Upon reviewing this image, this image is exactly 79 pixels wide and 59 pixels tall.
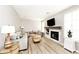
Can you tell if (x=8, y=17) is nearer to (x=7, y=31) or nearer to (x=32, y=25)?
(x=7, y=31)

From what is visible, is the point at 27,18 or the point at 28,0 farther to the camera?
the point at 27,18

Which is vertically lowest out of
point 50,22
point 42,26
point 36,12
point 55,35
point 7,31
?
point 55,35

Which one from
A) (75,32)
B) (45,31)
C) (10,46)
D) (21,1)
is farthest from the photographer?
(45,31)

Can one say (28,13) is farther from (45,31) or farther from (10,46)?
(10,46)

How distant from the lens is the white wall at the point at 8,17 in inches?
65.9

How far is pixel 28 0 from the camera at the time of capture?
151 cm

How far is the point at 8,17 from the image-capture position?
6.22ft

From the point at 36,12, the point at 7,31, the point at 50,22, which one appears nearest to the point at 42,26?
the point at 50,22

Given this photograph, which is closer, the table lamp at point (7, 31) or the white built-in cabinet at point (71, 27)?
the table lamp at point (7, 31)

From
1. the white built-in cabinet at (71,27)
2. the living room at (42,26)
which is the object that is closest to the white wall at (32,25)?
the living room at (42,26)

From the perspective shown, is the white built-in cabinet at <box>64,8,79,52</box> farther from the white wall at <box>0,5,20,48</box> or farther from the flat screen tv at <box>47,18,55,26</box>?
the white wall at <box>0,5,20,48</box>

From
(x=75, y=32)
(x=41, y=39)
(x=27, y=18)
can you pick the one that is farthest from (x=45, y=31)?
(x=75, y=32)

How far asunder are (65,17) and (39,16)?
632 mm

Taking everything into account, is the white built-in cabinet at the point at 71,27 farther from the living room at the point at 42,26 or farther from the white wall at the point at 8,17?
the white wall at the point at 8,17
